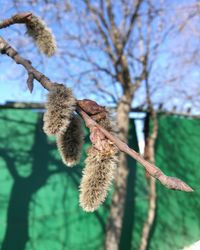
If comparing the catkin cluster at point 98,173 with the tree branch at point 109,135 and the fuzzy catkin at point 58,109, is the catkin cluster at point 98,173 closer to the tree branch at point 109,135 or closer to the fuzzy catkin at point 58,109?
the tree branch at point 109,135

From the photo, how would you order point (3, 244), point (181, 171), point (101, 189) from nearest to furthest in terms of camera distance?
point (101, 189) < point (3, 244) < point (181, 171)

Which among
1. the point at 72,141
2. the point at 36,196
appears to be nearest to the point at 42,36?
the point at 72,141

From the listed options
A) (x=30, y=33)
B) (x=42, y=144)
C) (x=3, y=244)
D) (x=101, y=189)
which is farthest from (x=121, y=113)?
(x=101, y=189)

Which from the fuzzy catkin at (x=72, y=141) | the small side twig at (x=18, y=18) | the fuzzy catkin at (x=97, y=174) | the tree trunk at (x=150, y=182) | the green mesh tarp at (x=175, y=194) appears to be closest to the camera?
the fuzzy catkin at (x=97, y=174)

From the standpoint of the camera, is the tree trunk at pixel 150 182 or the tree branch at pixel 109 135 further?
the tree trunk at pixel 150 182

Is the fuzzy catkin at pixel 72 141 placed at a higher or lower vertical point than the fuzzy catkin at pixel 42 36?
lower

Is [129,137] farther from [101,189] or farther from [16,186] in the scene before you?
[101,189]

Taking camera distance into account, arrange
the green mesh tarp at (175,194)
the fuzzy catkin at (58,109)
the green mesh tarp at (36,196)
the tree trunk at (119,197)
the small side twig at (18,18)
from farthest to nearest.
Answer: the green mesh tarp at (175,194) → the tree trunk at (119,197) → the green mesh tarp at (36,196) → the small side twig at (18,18) → the fuzzy catkin at (58,109)

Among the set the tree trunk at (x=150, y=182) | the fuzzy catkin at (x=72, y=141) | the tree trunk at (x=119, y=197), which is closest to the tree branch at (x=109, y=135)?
the fuzzy catkin at (x=72, y=141)
